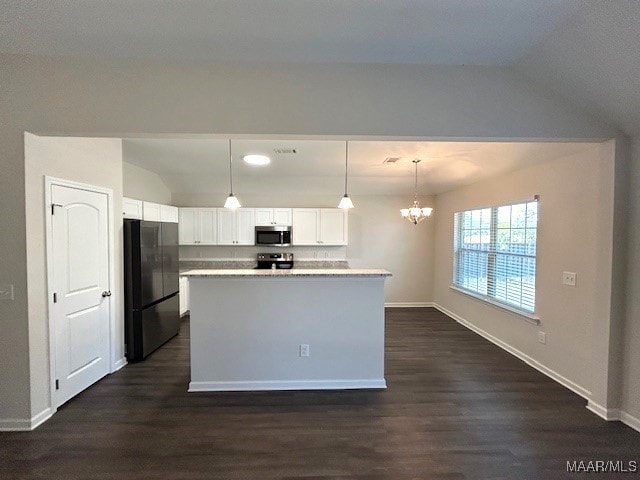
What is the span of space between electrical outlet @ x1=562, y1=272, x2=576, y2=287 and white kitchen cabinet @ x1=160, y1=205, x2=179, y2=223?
578 centimetres

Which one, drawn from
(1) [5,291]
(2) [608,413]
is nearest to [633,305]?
(2) [608,413]

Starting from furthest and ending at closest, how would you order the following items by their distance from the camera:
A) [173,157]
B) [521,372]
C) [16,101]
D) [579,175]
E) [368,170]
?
[368,170] → [173,157] → [521,372] → [579,175] → [16,101]

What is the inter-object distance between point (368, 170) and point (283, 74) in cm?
299

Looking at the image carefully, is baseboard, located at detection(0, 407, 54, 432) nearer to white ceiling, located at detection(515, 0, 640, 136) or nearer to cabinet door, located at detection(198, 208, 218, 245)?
cabinet door, located at detection(198, 208, 218, 245)

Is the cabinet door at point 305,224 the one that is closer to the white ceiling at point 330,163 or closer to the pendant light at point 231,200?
the white ceiling at point 330,163

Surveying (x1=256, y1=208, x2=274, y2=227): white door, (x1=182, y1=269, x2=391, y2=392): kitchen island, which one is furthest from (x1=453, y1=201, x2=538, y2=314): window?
(x1=256, y1=208, x2=274, y2=227): white door

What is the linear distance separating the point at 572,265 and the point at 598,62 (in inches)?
79.3

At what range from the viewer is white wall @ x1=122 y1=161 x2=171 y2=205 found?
178 inches

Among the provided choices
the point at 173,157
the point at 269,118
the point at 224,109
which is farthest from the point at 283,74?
the point at 173,157

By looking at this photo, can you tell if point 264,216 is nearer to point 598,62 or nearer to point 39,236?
point 39,236

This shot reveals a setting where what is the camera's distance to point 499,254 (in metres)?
4.44

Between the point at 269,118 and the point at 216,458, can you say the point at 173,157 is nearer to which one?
the point at 269,118

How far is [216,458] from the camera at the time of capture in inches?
83.4

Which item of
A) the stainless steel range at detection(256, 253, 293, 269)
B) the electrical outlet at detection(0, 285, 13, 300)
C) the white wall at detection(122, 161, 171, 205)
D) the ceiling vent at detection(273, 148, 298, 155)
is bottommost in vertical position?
the stainless steel range at detection(256, 253, 293, 269)
